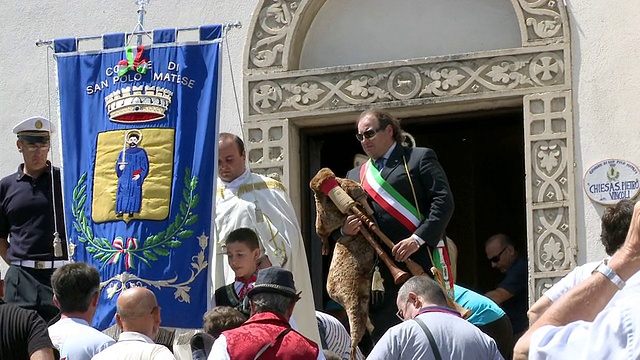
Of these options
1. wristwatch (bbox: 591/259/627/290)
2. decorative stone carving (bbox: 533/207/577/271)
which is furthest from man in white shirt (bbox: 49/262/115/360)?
decorative stone carving (bbox: 533/207/577/271)

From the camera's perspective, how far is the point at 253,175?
10031 millimetres

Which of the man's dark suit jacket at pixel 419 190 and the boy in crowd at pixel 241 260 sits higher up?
the man's dark suit jacket at pixel 419 190

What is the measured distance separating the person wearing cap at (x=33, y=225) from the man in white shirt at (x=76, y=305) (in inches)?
81.4

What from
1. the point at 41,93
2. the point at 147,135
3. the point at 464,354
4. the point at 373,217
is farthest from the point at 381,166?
the point at 41,93

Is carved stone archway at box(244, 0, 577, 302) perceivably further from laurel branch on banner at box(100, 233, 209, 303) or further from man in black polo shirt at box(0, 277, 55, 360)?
man in black polo shirt at box(0, 277, 55, 360)

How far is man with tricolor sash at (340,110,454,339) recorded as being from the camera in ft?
30.6

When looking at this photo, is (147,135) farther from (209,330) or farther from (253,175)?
(209,330)

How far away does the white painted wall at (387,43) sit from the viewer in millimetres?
10500

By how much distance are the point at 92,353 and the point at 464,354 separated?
1.83 metres

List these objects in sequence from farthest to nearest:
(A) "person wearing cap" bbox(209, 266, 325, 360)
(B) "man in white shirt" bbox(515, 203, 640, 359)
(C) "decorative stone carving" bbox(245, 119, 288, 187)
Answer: (C) "decorative stone carving" bbox(245, 119, 288, 187)
(A) "person wearing cap" bbox(209, 266, 325, 360)
(B) "man in white shirt" bbox(515, 203, 640, 359)

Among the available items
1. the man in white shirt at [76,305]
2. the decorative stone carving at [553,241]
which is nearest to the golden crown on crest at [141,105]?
the man in white shirt at [76,305]

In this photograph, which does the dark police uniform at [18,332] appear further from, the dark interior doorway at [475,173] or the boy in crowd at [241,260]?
the dark interior doorway at [475,173]

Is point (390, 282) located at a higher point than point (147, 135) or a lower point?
lower

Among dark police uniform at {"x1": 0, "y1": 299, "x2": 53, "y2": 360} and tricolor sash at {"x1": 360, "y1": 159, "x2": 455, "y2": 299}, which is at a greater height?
tricolor sash at {"x1": 360, "y1": 159, "x2": 455, "y2": 299}
